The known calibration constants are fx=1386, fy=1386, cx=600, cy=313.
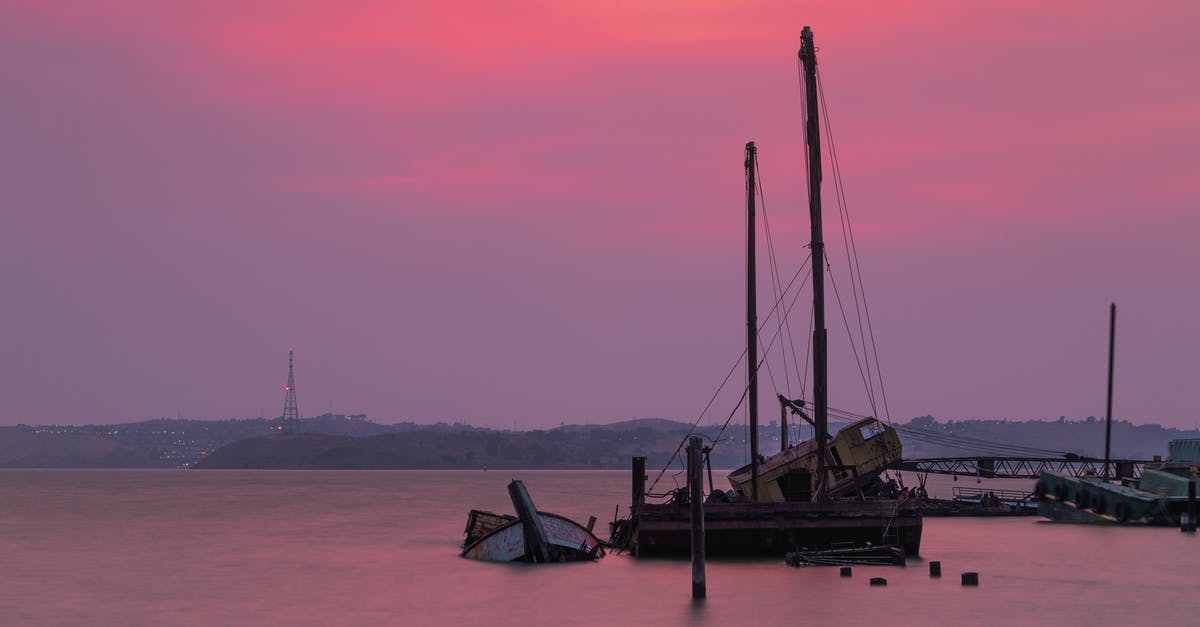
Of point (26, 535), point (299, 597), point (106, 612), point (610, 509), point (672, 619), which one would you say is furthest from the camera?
point (610, 509)

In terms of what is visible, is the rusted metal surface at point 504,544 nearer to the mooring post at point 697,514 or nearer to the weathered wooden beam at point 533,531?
the weathered wooden beam at point 533,531

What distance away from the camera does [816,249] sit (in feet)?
200

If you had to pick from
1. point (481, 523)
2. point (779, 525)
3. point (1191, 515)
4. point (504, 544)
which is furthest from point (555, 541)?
point (1191, 515)

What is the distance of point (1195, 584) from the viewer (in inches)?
2405

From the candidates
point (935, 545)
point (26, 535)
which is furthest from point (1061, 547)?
point (26, 535)

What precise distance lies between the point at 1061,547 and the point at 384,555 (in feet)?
132

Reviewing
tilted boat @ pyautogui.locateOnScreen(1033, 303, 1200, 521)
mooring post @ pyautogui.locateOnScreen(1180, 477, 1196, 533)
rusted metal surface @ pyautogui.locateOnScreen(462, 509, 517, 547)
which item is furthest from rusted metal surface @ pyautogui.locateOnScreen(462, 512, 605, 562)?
tilted boat @ pyautogui.locateOnScreen(1033, 303, 1200, 521)

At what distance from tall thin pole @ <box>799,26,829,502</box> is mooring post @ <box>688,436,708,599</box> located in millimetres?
10781

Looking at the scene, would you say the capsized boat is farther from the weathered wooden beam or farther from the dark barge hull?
the dark barge hull

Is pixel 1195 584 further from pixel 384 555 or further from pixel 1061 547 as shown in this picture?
pixel 384 555

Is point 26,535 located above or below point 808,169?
below

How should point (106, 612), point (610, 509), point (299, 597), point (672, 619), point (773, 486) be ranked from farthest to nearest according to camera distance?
point (610, 509) < point (773, 486) < point (299, 597) < point (106, 612) < point (672, 619)

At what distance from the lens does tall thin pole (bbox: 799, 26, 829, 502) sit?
60.3m

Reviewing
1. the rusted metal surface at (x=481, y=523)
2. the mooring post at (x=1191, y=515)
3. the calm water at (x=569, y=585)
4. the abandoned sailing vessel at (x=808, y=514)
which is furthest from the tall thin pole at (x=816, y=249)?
the mooring post at (x=1191, y=515)
